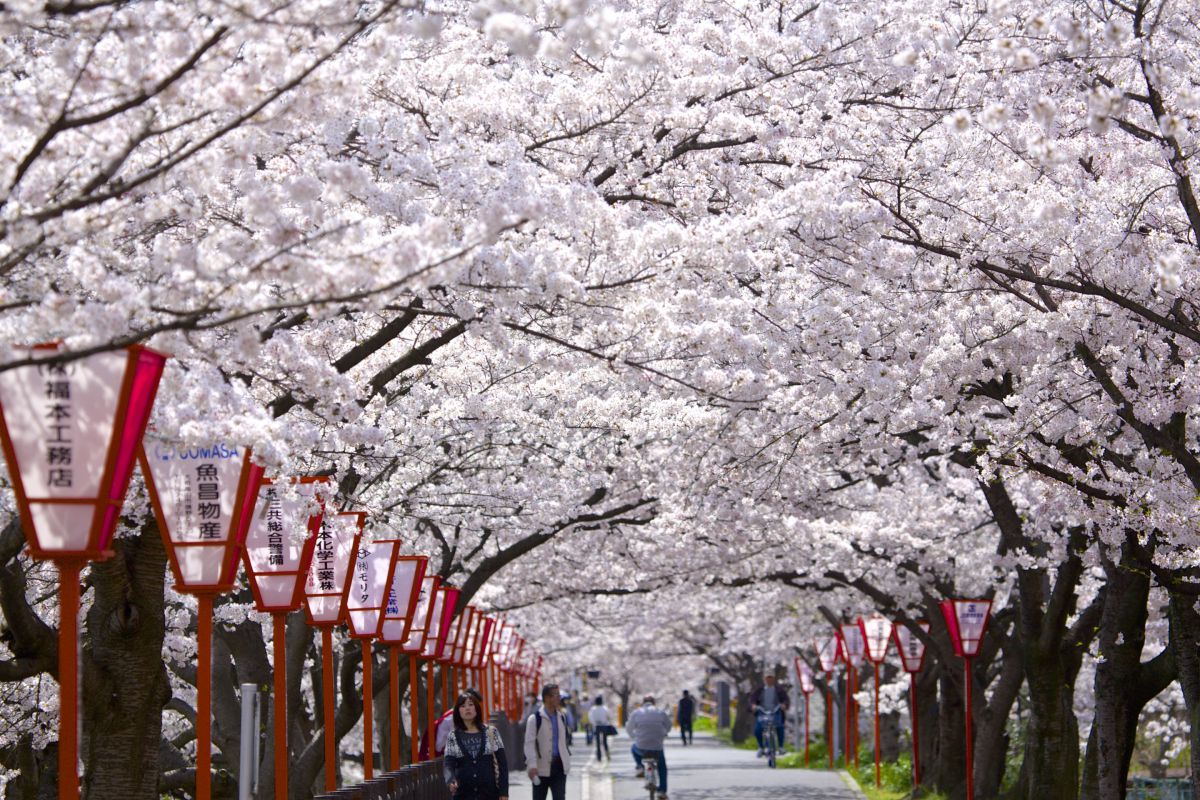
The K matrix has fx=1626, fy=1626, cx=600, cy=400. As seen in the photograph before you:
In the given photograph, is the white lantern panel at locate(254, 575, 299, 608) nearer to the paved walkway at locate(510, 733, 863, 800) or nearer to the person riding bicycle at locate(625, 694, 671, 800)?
the person riding bicycle at locate(625, 694, 671, 800)

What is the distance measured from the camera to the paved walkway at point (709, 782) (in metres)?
25.2

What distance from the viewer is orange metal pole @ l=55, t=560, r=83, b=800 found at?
19.6 feet

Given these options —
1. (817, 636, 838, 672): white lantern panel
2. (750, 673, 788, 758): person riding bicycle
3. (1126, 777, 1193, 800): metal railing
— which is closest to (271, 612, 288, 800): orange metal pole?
(1126, 777, 1193, 800): metal railing

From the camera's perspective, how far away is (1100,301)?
1113 cm

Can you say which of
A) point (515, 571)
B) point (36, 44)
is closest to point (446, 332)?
point (36, 44)

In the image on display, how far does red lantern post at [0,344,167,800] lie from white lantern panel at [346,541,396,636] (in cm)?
838

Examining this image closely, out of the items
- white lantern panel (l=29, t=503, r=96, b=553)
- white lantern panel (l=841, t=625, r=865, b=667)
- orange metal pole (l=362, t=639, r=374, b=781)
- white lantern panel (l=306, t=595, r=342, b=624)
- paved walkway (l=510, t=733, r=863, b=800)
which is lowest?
paved walkway (l=510, t=733, r=863, b=800)

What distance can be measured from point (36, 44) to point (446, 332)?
3.24 m

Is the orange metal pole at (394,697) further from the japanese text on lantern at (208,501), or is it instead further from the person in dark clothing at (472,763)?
the japanese text on lantern at (208,501)

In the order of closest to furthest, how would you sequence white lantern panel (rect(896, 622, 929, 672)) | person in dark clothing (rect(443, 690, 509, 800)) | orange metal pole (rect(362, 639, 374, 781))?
person in dark clothing (rect(443, 690, 509, 800)), orange metal pole (rect(362, 639, 374, 781)), white lantern panel (rect(896, 622, 929, 672))

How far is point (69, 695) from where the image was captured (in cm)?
602

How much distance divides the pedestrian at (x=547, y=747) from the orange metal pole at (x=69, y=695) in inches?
393

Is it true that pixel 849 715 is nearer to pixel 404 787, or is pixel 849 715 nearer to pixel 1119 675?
pixel 1119 675

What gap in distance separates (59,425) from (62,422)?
16mm
